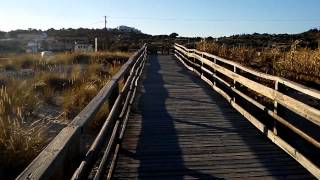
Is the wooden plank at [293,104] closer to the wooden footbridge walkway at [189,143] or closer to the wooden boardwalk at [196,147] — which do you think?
the wooden footbridge walkway at [189,143]

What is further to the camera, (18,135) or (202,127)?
(202,127)

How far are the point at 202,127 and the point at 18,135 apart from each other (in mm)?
2840

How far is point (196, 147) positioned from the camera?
6340mm

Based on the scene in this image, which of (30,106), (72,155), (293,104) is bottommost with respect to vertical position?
(30,106)

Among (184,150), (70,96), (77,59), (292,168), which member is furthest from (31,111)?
(77,59)

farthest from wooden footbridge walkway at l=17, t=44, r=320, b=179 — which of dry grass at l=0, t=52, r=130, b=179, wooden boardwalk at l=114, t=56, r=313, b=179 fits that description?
dry grass at l=0, t=52, r=130, b=179

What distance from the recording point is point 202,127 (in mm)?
7590

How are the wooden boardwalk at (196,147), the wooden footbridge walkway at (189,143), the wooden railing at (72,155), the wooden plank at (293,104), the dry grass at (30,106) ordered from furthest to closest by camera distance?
the dry grass at (30,106) → the wooden boardwalk at (196,147) → the wooden plank at (293,104) → the wooden footbridge walkway at (189,143) → the wooden railing at (72,155)

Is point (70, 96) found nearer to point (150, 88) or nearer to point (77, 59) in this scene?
point (150, 88)

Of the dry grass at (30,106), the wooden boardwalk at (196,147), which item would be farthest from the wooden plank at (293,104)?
the dry grass at (30,106)

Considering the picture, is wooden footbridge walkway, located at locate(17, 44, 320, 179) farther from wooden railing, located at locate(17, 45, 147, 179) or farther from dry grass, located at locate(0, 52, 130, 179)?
dry grass, located at locate(0, 52, 130, 179)

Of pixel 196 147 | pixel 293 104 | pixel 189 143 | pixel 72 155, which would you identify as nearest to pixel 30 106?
pixel 189 143

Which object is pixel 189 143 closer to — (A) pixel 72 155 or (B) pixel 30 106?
(A) pixel 72 155

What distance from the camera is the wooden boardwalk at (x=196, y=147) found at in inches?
209
